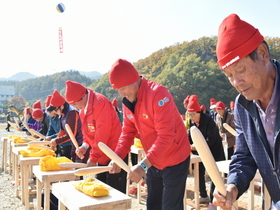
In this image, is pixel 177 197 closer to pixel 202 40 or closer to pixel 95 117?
pixel 95 117

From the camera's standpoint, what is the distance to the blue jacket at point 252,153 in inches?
60.9

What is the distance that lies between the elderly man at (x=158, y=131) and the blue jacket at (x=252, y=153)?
0.90 m

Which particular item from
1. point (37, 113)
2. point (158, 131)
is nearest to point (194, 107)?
point (158, 131)

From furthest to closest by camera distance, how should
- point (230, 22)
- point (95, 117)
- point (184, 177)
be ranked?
point (95, 117) < point (184, 177) < point (230, 22)

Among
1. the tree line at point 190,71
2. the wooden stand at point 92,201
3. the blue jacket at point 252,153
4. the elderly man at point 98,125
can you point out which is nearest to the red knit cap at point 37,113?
the elderly man at point 98,125

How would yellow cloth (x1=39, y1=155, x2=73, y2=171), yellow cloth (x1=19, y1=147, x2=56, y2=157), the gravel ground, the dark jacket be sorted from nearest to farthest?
yellow cloth (x1=39, y1=155, x2=73, y2=171) < the dark jacket < yellow cloth (x1=19, y1=147, x2=56, y2=157) < the gravel ground

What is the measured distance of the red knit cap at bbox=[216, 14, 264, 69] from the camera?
1.37m

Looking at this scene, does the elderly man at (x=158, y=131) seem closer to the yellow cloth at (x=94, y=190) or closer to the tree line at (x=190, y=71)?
the yellow cloth at (x=94, y=190)

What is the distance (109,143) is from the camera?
12.1 ft

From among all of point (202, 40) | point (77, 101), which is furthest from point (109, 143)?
point (202, 40)

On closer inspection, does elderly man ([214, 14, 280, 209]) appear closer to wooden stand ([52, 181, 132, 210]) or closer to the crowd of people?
the crowd of people

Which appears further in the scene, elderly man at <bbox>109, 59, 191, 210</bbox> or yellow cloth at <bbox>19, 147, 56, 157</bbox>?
yellow cloth at <bbox>19, 147, 56, 157</bbox>

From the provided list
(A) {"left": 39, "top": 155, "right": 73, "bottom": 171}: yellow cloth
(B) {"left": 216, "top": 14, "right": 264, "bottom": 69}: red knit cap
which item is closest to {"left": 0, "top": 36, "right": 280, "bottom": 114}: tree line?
(A) {"left": 39, "top": 155, "right": 73, "bottom": 171}: yellow cloth

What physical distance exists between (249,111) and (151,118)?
1.22 m
